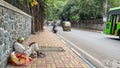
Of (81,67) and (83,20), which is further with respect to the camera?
(83,20)

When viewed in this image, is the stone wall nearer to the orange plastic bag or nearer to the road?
the orange plastic bag

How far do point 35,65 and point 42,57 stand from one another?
155cm

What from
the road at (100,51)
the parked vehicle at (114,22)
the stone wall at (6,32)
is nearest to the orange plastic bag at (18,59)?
the stone wall at (6,32)

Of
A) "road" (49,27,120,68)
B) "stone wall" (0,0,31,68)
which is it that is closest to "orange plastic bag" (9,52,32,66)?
"stone wall" (0,0,31,68)

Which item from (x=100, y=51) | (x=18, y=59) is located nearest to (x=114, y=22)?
(x=100, y=51)

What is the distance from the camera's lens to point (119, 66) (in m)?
7.85

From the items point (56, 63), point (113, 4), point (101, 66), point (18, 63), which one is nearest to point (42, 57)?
point (56, 63)

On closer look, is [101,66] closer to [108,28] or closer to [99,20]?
[108,28]

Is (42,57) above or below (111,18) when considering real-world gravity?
below

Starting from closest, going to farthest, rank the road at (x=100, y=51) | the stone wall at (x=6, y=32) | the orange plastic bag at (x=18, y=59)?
the stone wall at (x=6, y=32) < the orange plastic bag at (x=18, y=59) < the road at (x=100, y=51)

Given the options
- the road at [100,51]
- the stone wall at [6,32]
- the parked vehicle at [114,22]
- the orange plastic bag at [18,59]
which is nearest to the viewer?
the stone wall at [6,32]

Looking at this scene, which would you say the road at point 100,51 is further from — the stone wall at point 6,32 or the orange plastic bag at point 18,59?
the stone wall at point 6,32

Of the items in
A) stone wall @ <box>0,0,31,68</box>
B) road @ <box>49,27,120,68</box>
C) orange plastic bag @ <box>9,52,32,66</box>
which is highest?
stone wall @ <box>0,0,31,68</box>

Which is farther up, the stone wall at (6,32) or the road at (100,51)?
the stone wall at (6,32)
